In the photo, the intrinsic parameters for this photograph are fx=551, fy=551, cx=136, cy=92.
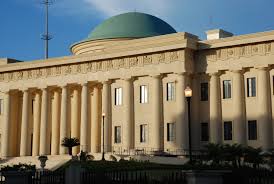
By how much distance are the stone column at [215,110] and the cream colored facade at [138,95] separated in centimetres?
9

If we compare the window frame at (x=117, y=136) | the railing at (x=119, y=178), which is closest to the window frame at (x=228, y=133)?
the window frame at (x=117, y=136)

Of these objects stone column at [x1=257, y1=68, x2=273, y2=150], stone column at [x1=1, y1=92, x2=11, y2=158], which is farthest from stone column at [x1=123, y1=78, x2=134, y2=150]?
stone column at [x1=1, y1=92, x2=11, y2=158]

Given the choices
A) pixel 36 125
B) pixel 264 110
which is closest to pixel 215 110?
pixel 264 110

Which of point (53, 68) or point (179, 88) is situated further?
point (53, 68)

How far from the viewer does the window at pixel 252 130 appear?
46062mm

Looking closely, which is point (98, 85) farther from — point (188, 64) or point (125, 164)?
point (125, 164)

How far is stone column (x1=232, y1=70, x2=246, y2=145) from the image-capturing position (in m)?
46.1

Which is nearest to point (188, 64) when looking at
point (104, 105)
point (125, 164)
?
point (104, 105)

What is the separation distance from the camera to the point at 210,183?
63.5ft

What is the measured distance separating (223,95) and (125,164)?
13084mm

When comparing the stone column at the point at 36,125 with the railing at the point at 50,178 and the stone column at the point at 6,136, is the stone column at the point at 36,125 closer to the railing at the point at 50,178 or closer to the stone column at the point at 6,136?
the stone column at the point at 6,136

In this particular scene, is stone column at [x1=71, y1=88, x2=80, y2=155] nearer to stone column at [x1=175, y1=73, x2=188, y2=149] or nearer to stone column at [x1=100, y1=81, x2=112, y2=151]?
stone column at [x1=100, y1=81, x2=112, y2=151]

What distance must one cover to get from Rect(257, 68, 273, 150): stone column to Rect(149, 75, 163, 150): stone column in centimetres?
893

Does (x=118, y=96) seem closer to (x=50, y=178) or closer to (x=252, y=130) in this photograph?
(x=252, y=130)
